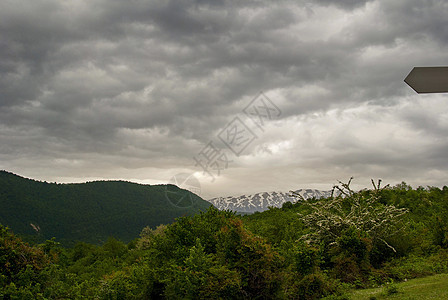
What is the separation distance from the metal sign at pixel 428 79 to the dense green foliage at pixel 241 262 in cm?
1173

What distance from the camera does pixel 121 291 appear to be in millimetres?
15883

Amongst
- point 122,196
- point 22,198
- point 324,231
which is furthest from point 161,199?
point 324,231

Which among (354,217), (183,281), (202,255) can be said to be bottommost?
(183,281)

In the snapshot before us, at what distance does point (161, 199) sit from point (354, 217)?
6827 inches

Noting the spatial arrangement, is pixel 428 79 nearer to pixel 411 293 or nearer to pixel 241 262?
pixel 241 262

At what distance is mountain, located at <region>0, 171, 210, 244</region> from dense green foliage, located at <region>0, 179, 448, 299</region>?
102261mm

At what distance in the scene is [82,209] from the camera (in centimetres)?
16412

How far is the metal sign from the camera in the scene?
2166 mm

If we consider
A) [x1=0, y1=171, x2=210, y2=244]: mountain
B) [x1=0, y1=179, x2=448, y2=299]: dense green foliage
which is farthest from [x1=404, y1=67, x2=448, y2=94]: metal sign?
[x1=0, y1=171, x2=210, y2=244]: mountain

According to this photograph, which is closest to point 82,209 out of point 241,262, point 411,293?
point 241,262

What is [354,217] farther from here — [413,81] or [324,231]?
[413,81]

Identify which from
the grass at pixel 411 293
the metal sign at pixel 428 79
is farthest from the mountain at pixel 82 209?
the metal sign at pixel 428 79

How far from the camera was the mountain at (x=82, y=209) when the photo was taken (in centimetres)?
13325

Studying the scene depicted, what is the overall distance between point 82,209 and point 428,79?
17810 cm
